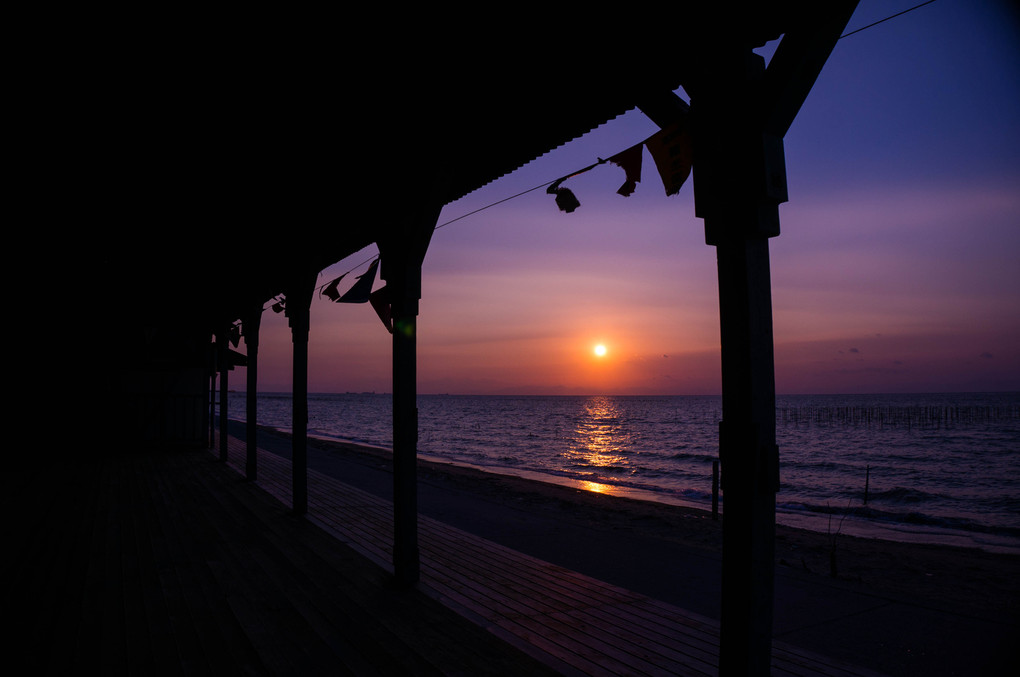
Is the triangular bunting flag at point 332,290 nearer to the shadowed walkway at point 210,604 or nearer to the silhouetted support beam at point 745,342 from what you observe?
the shadowed walkway at point 210,604

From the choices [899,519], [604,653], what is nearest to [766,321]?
[604,653]

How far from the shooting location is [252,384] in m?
10.6

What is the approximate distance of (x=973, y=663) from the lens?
166 inches

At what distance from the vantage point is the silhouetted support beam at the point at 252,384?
1053 centimetres

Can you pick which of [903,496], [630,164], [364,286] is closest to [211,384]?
[364,286]

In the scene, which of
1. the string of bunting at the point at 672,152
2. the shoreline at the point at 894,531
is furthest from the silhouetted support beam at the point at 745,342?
the shoreline at the point at 894,531

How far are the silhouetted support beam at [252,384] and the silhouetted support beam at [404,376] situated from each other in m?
6.23

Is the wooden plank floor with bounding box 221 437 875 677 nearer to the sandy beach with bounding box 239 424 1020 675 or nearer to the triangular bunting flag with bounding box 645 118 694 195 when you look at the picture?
the sandy beach with bounding box 239 424 1020 675

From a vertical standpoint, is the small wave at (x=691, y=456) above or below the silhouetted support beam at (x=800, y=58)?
below

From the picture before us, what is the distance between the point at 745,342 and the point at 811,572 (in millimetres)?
5746

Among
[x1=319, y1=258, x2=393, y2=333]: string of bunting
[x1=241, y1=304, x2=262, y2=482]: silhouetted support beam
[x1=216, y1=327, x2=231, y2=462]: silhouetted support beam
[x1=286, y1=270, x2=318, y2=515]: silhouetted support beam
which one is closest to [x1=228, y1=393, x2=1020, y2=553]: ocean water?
[x1=319, y1=258, x2=393, y2=333]: string of bunting

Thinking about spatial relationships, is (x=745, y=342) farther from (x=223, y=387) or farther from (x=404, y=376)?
(x=223, y=387)

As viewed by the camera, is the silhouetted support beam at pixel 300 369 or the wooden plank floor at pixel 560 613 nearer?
the wooden plank floor at pixel 560 613

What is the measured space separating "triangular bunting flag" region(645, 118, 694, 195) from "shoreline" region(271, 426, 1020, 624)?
510 centimetres
